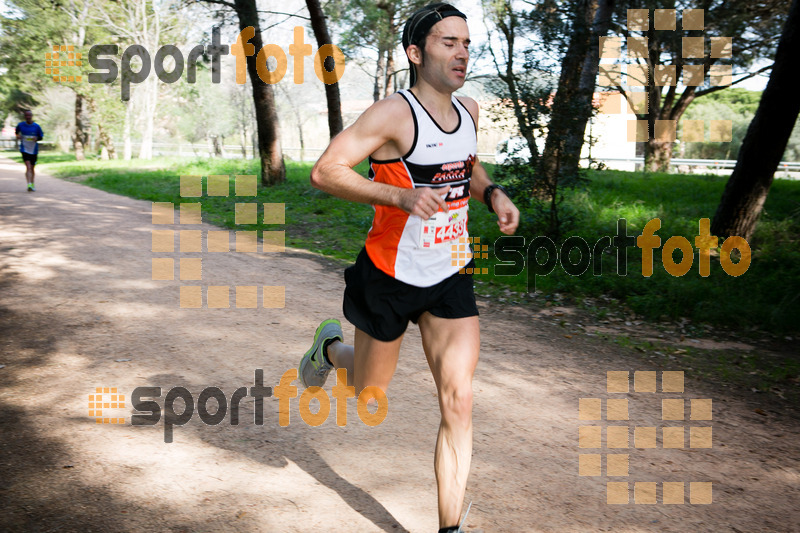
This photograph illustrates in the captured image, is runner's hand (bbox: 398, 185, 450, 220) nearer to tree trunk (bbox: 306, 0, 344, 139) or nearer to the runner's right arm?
the runner's right arm

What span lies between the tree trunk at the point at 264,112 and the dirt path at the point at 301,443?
35.7ft

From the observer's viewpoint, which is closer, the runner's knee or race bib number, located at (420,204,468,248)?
the runner's knee

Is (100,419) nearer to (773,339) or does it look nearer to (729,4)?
(773,339)

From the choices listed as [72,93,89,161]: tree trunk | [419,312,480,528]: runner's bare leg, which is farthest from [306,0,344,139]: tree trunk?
[72,93,89,161]: tree trunk

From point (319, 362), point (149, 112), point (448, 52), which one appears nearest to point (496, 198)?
point (448, 52)

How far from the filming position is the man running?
2.83 m

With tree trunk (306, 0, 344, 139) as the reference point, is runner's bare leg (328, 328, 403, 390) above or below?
below

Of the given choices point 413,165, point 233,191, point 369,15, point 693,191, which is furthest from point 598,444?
point 369,15

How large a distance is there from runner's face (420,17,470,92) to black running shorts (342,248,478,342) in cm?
88

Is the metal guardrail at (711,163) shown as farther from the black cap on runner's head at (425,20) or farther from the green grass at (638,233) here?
the black cap on runner's head at (425,20)

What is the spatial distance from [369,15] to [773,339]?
2252cm

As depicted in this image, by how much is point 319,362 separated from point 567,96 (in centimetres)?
670

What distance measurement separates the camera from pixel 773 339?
22.1 feet

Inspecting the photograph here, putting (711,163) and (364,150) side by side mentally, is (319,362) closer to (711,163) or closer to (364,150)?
(364,150)
